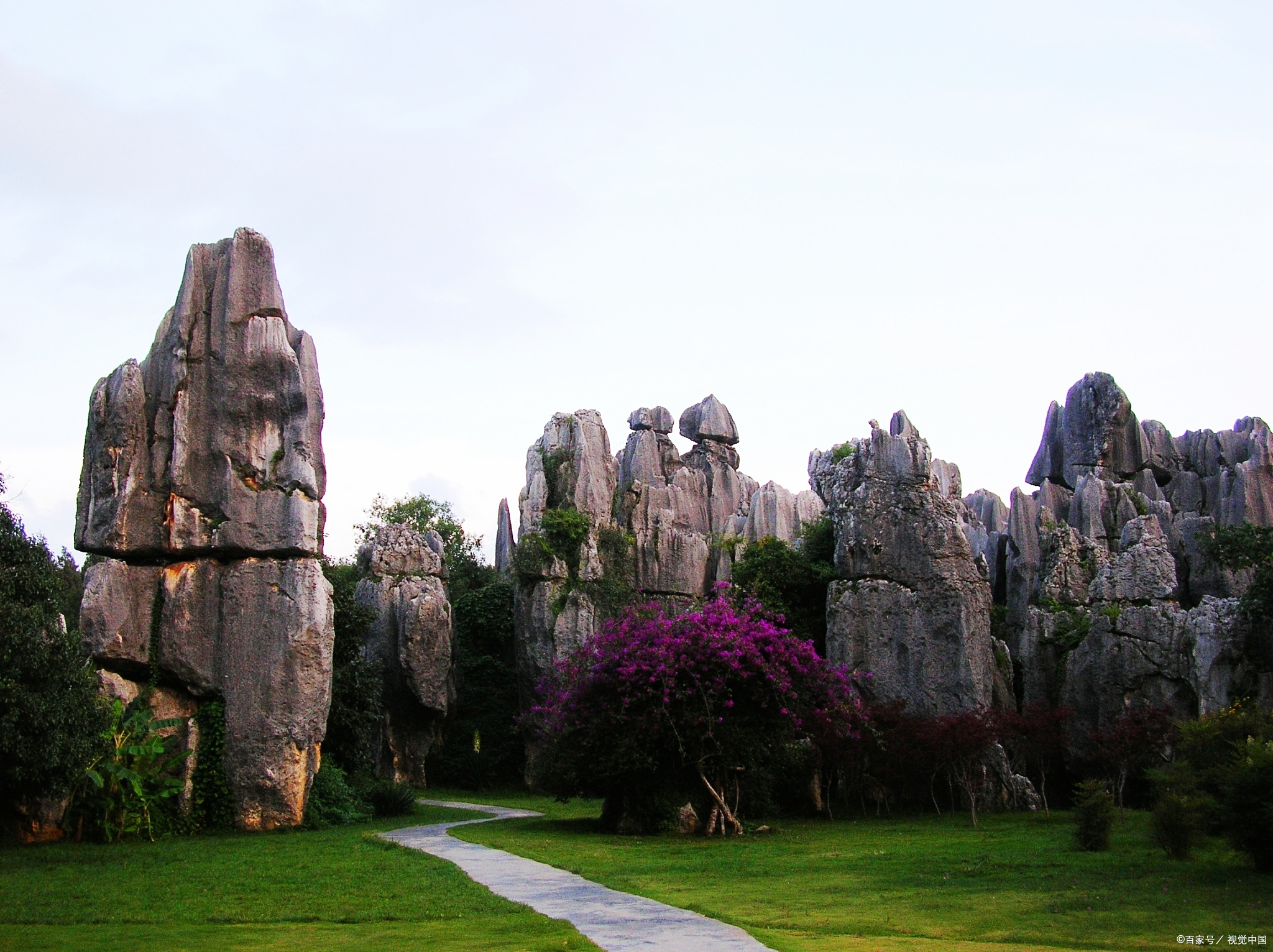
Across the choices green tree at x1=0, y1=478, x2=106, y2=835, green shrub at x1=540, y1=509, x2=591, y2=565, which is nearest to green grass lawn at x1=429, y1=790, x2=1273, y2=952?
green tree at x1=0, y1=478, x2=106, y2=835

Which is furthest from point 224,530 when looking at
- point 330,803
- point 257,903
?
point 257,903

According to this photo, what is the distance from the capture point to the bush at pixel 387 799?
26906 mm

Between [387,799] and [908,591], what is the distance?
14.1 metres

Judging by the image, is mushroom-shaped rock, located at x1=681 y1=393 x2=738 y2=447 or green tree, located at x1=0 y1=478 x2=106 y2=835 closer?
green tree, located at x1=0 y1=478 x2=106 y2=835

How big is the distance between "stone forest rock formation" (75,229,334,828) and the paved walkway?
511 cm

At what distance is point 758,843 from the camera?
20531 mm

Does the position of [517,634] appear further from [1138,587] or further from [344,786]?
[1138,587]

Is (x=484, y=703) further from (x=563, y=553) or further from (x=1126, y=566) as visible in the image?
(x=1126, y=566)

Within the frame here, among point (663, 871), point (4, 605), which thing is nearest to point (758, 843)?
point (663, 871)

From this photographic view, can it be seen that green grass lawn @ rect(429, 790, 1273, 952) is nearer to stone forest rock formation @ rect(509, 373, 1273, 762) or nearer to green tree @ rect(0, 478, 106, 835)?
green tree @ rect(0, 478, 106, 835)

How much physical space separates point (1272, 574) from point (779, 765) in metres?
12.5

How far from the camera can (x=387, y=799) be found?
26.9 m

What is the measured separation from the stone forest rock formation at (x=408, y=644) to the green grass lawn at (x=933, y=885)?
1616cm

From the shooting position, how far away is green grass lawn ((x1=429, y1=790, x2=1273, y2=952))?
10.6 m
